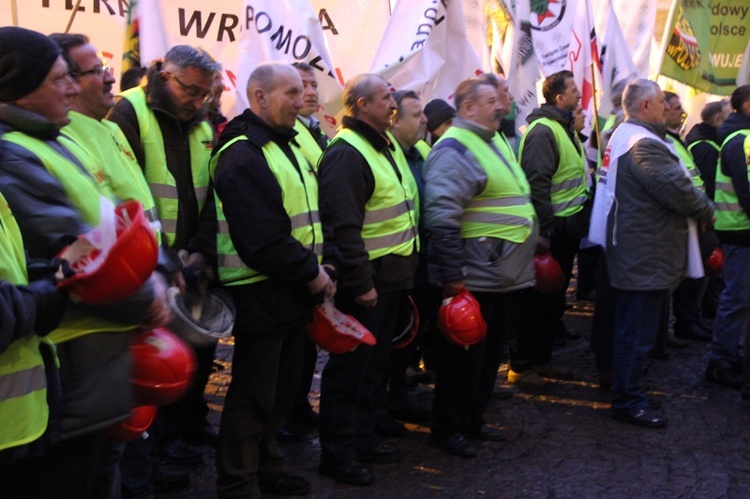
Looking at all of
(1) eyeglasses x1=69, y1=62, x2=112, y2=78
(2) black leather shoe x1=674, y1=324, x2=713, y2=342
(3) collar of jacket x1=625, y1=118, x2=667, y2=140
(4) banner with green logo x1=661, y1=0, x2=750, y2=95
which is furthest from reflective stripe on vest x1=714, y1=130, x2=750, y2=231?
(1) eyeglasses x1=69, y1=62, x2=112, y2=78

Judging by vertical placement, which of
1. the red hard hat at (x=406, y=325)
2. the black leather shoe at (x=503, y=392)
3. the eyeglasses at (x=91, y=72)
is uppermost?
the eyeglasses at (x=91, y=72)

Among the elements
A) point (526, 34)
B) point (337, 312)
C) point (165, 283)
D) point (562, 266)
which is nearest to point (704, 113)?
point (526, 34)

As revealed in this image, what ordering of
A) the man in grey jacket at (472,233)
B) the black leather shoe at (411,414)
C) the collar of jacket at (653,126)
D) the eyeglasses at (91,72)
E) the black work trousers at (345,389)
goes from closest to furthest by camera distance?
the eyeglasses at (91,72), the black work trousers at (345,389), the man in grey jacket at (472,233), the collar of jacket at (653,126), the black leather shoe at (411,414)

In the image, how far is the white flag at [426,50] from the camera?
22.6 ft

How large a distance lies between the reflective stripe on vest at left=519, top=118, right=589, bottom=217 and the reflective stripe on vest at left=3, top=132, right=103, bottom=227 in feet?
14.0

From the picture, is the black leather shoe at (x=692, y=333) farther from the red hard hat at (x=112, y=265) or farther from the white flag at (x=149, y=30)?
the red hard hat at (x=112, y=265)

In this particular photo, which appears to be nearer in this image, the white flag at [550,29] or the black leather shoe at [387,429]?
the black leather shoe at [387,429]

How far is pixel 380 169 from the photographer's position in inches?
189

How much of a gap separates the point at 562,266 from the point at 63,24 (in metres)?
3.83

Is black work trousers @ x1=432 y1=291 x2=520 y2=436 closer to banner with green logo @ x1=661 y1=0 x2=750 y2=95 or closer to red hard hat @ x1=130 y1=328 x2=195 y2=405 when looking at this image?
red hard hat @ x1=130 y1=328 x2=195 y2=405

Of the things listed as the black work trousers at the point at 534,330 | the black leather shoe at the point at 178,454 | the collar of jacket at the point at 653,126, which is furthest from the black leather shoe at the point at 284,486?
the collar of jacket at the point at 653,126

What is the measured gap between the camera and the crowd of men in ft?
8.94

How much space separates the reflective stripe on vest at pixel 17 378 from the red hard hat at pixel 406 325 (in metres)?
3.25

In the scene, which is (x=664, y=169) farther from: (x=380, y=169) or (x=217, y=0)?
(x=217, y=0)
